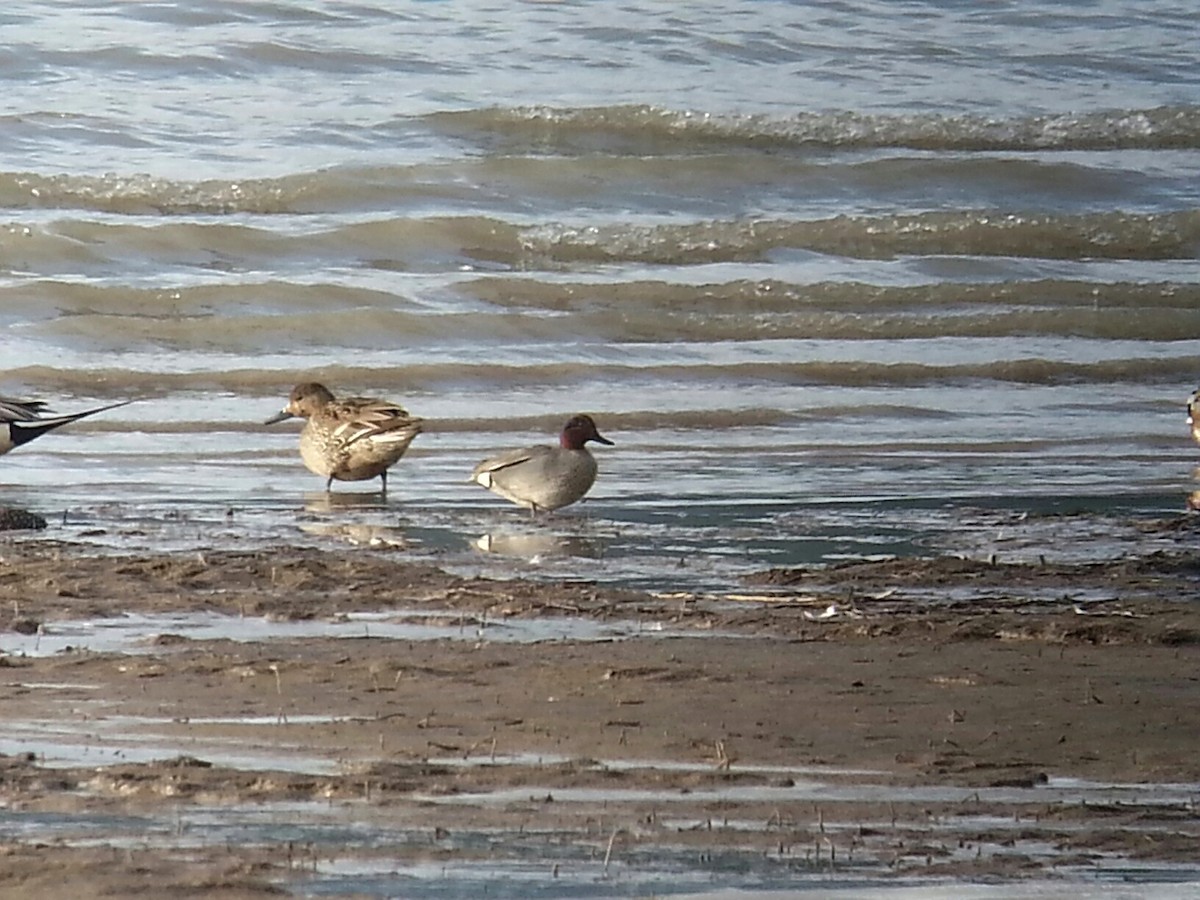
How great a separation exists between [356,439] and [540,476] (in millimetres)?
1033

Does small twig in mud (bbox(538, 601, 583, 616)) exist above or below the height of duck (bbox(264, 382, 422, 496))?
above

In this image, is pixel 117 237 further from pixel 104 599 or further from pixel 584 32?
pixel 104 599

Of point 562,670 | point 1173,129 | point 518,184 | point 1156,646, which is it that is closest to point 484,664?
point 562,670

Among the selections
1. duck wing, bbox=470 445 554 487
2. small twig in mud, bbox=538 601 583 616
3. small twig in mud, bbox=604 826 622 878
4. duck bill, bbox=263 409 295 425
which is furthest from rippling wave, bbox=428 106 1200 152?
small twig in mud, bbox=604 826 622 878

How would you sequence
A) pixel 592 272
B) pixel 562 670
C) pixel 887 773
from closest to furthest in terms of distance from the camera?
pixel 887 773, pixel 562 670, pixel 592 272

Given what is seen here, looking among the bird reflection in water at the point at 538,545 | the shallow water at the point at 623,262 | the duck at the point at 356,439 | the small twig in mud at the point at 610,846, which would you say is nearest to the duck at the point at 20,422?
the shallow water at the point at 623,262

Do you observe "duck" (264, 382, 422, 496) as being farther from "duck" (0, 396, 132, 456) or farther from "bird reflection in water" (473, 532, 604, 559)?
"bird reflection in water" (473, 532, 604, 559)

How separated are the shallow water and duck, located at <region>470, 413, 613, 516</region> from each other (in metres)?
0.12

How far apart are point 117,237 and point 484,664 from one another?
11522 millimetres

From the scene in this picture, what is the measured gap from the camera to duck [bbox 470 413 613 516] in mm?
9328

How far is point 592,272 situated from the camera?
16.9 m

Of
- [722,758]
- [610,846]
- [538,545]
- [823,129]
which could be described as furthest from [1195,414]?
[823,129]

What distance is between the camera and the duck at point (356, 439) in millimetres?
10086

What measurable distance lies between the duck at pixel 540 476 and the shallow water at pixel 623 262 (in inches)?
4.7
